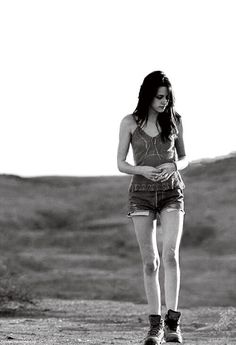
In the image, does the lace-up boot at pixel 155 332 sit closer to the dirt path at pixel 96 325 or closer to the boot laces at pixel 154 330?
the boot laces at pixel 154 330

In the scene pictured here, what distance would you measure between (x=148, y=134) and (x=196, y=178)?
18.9m

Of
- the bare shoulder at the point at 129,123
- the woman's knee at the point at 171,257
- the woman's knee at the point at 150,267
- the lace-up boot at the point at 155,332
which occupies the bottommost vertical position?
the lace-up boot at the point at 155,332

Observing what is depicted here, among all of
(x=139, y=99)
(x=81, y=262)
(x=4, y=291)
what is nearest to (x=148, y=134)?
(x=139, y=99)

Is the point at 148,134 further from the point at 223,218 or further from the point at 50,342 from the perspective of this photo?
the point at 223,218

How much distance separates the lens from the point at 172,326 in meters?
7.92

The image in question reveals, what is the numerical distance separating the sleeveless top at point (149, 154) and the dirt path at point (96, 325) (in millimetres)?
1643

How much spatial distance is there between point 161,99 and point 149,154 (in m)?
0.41

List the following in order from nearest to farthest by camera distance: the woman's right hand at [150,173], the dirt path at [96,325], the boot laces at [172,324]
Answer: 1. the woman's right hand at [150,173]
2. the boot laces at [172,324]
3. the dirt path at [96,325]

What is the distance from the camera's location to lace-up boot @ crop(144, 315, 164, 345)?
783 centimetres

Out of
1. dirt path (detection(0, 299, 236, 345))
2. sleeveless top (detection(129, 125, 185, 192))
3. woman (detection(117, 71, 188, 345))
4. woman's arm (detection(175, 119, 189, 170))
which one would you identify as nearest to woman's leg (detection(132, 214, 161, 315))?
woman (detection(117, 71, 188, 345))

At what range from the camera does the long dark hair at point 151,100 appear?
7855 millimetres

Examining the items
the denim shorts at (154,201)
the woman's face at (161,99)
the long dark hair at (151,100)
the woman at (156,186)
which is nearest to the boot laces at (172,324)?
the woman at (156,186)

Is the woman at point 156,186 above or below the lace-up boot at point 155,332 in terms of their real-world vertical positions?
above

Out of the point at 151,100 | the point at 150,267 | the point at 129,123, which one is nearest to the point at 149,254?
the point at 150,267
